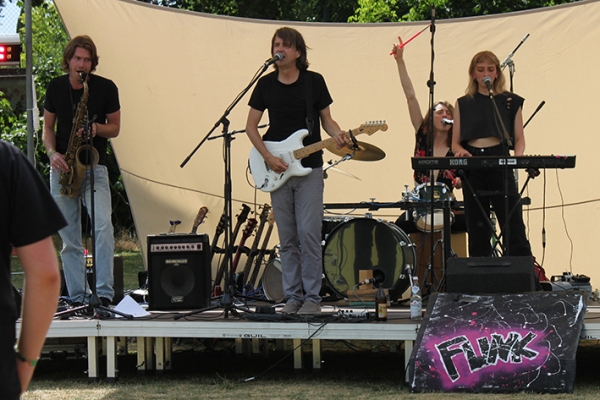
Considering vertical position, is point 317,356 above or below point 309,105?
below

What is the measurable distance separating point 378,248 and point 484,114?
130 centimetres

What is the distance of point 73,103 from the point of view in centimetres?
548

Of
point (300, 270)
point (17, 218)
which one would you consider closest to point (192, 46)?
point (300, 270)

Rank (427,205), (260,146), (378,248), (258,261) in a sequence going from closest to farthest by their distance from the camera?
(260,146), (427,205), (378,248), (258,261)

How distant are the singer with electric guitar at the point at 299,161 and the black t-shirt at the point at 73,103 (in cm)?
→ 93

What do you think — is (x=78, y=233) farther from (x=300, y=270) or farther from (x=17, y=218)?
(x=17, y=218)

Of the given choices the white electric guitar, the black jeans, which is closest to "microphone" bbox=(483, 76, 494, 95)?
the black jeans

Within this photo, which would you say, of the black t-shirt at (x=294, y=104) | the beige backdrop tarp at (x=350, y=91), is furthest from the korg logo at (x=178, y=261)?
the beige backdrop tarp at (x=350, y=91)

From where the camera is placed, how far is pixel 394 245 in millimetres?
6137

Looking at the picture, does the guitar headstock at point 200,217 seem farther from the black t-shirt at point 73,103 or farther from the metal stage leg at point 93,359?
the metal stage leg at point 93,359

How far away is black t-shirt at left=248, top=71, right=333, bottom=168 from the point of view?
5.20 meters

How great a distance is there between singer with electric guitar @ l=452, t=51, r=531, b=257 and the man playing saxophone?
2186 mm

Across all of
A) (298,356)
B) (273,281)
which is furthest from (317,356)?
(273,281)

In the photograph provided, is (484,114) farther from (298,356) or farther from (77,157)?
(77,157)
